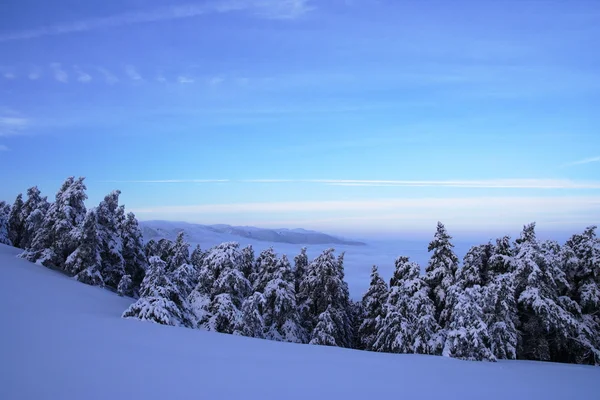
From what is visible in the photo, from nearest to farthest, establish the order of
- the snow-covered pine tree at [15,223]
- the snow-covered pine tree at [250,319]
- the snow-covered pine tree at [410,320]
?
the snow-covered pine tree at [410,320], the snow-covered pine tree at [250,319], the snow-covered pine tree at [15,223]

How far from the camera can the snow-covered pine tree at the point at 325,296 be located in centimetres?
2620

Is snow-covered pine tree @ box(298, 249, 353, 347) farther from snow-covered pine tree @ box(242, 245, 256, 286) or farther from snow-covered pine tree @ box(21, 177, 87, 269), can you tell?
snow-covered pine tree @ box(21, 177, 87, 269)

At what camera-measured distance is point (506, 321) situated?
1756cm

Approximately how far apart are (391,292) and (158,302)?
16.2 m

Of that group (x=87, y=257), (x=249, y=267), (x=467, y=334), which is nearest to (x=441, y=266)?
(x=467, y=334)

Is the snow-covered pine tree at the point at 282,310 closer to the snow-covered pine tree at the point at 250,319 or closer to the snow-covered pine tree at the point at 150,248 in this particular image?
the snow-covered pine tree at the point at 250,319

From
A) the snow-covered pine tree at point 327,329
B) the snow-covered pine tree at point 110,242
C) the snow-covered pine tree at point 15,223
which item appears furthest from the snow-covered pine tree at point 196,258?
the snow-covered pine tree at point 15,223

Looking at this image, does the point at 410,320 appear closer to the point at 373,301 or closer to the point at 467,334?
the point at 373,301

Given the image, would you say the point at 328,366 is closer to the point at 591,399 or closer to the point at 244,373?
the point at 244,373

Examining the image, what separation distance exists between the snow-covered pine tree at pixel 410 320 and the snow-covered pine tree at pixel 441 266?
3.19 ft

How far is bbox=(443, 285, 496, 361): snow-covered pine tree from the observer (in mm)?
12516

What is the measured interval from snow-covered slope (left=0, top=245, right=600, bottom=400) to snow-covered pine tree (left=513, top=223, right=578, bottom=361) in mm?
6961

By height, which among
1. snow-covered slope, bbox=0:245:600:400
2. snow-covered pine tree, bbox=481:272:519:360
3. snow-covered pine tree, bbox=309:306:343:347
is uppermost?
snow-covered slope, bbox=0:245:600:400

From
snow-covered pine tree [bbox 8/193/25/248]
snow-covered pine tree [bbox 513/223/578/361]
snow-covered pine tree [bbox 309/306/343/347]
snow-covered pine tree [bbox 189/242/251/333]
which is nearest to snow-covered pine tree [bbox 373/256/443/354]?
snow-covered pine tree [bbox 309/306/343/347]
